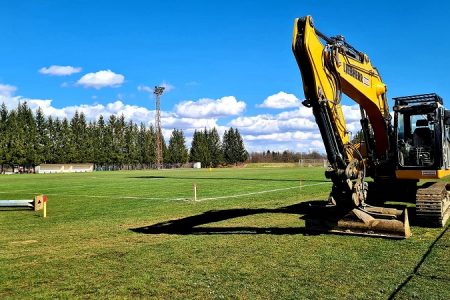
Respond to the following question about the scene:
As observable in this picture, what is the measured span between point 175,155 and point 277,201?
11856 cm

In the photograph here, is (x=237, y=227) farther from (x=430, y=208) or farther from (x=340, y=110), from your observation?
(x=430, y=208)

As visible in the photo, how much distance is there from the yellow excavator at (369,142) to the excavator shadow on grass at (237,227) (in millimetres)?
79

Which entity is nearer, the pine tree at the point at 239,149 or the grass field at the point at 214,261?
the grass field at the point at 214,261

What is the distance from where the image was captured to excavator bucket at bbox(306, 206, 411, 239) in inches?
413

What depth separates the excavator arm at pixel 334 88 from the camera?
964 centimetres

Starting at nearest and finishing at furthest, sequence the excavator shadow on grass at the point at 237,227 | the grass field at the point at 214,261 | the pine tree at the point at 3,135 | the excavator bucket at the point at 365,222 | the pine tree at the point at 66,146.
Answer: the grass field at the point at 214,261 < the excavator bucket at the point at 365,222 < the excavator shadow on grass at the point at 237,227 < the pine tree at the point at 3,135 < the pine tree at the point at 66,146

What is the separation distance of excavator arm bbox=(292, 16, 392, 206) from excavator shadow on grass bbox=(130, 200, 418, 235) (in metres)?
0.75

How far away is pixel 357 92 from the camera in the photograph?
11828 millimetres

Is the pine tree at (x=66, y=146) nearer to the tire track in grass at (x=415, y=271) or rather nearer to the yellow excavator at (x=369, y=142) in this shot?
the yellow excavator at (x=369, y=142)

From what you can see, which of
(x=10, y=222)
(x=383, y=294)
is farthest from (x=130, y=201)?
(x=383, y=294)

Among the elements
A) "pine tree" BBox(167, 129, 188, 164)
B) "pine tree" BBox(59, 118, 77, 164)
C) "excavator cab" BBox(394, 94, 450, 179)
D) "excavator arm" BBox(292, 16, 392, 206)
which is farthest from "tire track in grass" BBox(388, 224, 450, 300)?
"pine tree" BBox(167, 129, 188, 164)

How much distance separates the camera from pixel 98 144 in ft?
382

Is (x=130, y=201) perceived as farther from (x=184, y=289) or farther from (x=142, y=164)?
(x=142, y=164)

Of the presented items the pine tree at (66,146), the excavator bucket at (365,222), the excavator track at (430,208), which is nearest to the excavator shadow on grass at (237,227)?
the excavator bucket at (365,222)
